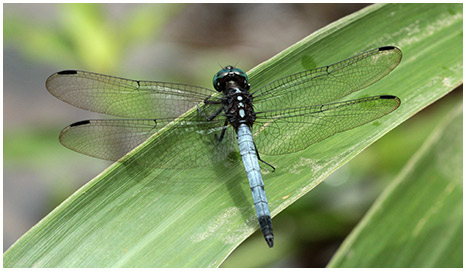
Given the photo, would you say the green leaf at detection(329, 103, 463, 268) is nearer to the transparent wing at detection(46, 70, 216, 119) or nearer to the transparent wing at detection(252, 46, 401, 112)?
the transparent wing at detection(252, 46, 401, 112)

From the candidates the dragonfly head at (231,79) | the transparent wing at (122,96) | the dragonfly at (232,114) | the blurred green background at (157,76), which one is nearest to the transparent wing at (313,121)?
the dragonfly at (232,114)

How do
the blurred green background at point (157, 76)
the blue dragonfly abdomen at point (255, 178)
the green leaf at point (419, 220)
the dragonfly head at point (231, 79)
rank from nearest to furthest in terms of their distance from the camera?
the green leaf at point (419, 220) → the blue dragonfly abdomen at point (255, 178) → the dragonfly head at point (231, 79) → the blurred green background at point (157, 76)

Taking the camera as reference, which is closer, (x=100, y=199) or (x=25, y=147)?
(x=100, y=199)

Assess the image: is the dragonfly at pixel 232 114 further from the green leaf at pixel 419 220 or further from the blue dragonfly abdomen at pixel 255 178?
the green leaf at pixel 419 220

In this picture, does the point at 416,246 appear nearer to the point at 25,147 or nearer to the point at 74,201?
the point at 74,201

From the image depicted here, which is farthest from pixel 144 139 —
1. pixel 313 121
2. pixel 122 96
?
pixel 313 121

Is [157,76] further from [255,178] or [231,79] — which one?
[255,178]

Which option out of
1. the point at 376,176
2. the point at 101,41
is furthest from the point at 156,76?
the point at 376,176
